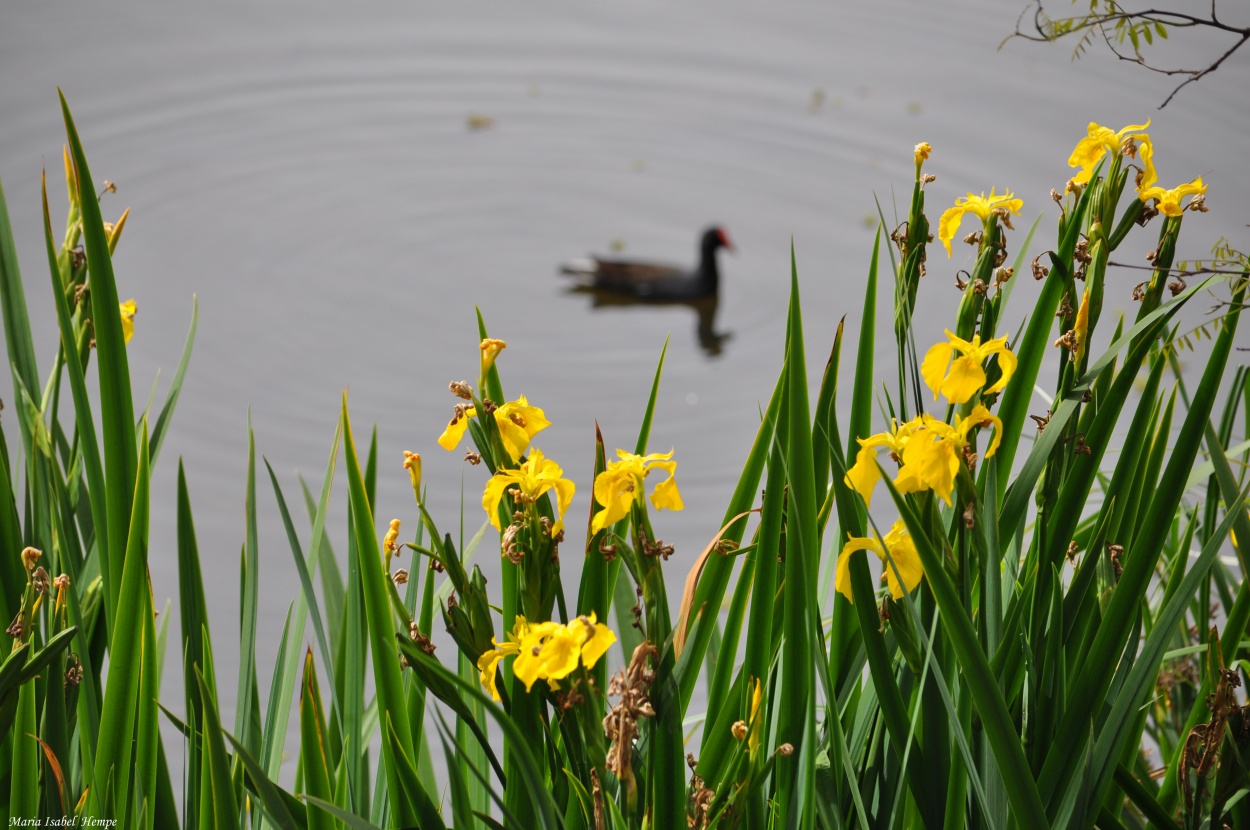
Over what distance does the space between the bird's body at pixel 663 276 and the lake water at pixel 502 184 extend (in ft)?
0.34

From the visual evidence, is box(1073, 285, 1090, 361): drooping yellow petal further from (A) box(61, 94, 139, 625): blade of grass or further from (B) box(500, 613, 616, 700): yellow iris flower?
(A) box(61, 94, 139, 625): blade of grass

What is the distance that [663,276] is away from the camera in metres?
4.46

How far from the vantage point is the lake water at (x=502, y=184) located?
146 inches

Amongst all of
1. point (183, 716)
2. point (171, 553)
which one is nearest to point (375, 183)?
point (171, 553)

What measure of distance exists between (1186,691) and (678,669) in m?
1.14

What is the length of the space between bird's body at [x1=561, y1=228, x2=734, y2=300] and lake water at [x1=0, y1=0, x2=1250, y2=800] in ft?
0.34

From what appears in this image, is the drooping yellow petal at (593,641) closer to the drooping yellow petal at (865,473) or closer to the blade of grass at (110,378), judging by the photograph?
the drooping yellow petal at (865,473)

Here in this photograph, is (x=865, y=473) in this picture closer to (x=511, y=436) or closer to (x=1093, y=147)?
(x=511, y=436)

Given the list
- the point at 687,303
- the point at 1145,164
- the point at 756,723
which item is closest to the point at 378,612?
the point at 756,723

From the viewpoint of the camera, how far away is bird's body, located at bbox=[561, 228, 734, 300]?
4.45 metres

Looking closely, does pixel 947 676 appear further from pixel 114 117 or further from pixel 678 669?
pixel 114 117

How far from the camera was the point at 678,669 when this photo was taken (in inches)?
26.7

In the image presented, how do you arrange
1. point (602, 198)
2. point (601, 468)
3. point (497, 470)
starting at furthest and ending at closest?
point (602, 198)
point (601, 468)
point (497, 470)

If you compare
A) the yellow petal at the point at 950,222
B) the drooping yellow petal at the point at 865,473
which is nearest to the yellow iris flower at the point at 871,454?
the drooping yellow petal at the point at 865,473
